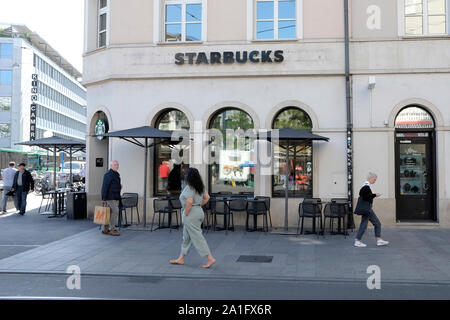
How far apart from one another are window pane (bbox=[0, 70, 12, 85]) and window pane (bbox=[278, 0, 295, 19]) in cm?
4954

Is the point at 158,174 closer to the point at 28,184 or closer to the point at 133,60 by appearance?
the point at 133,60

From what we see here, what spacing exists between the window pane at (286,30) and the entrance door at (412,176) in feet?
13.7

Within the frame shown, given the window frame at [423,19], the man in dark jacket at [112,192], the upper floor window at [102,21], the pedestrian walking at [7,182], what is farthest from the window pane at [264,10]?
the pedestrian walking at [7,182]

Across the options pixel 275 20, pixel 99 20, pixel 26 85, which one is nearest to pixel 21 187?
pixel 99 20

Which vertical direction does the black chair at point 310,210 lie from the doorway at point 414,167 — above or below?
below

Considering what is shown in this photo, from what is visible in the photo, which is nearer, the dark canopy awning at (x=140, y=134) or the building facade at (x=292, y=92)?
the dark canopy awning at (x=140, y=134)

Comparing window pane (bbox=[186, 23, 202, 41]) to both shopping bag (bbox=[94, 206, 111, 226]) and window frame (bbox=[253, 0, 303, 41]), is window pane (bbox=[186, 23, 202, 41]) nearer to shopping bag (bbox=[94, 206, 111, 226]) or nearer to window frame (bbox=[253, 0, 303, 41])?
window frame (bbox=[253, 0, 303, 41])

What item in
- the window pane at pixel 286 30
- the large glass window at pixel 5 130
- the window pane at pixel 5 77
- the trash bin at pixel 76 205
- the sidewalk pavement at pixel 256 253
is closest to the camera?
the sidewalk pavement at pixel 256 253

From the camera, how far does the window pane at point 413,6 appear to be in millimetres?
12062

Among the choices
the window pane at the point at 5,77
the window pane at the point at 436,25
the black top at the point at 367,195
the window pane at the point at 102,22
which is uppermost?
the window pane at the point at 5,77

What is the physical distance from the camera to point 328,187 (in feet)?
39.2

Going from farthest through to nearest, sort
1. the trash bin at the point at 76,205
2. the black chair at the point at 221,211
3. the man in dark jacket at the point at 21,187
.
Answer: the man in dark jacket at the point at 21,187 → the trash bin at the point at 76,205 → the black chair at the point at 221,211

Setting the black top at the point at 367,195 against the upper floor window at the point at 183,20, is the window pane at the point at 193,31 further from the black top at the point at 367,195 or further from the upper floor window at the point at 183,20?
the black top at the point at 367,195
